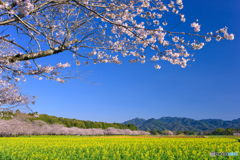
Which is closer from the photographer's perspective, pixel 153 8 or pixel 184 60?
pixel 184 60

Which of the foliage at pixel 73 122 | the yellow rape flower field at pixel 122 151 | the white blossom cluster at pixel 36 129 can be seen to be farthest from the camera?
the foliage at pixel 73 122

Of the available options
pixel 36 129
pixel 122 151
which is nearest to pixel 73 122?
pixel 36 129

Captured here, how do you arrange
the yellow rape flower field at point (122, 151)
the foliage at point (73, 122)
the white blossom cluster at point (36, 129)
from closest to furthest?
the yellow rape flower field at point (122, 151)
the white blossom cluster at point (36, 129)
the foliage at point (73, 122)

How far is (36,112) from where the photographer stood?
6.45 m

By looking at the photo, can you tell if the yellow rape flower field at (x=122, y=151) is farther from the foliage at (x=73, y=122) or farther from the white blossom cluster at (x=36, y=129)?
the foliage at (x=73, y=122)

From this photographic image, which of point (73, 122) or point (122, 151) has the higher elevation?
point (73, 122)

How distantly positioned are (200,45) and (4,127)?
63063mm

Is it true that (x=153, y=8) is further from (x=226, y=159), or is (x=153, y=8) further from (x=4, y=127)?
(x=4, y=127)

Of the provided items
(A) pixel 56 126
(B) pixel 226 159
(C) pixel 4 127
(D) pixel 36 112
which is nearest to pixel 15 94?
(D) pixel 36 112

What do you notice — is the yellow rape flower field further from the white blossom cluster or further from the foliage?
the foliage

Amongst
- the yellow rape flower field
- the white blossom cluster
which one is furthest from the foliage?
the yellow rape flower field

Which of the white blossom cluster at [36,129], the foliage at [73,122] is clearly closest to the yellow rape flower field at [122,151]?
the white blossom cluster at [36,129]

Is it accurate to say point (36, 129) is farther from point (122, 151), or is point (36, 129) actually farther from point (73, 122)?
point (122, 151)

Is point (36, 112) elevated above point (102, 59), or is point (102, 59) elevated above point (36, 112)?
point (102, 59)
